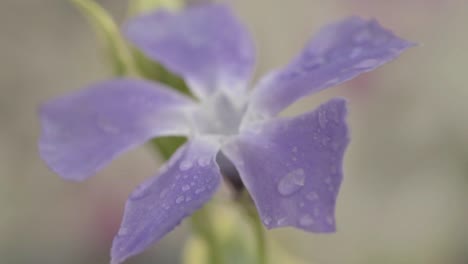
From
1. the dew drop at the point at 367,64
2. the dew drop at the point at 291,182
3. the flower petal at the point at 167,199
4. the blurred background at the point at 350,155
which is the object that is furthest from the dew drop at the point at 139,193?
the blurred background at the point at 350,155

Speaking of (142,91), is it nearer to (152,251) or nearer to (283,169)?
(283,169)

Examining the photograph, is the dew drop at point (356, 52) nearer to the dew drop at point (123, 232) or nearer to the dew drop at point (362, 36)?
the dew drop at point (362, 36)

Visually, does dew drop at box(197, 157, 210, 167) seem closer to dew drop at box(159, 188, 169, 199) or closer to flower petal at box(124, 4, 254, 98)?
dew drop at box(159, 188, 169, 199)

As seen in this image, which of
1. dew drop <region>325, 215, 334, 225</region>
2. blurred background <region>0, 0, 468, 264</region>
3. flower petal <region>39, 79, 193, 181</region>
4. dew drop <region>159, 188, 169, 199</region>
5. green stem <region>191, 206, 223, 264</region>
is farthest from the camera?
blurred background <region>0, 0, 468, 264</region>

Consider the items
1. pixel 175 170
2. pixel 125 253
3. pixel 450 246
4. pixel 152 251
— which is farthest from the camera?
pixel 152 251

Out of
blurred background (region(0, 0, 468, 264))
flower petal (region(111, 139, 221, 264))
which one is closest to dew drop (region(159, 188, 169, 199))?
flower petal (region(111, 139, 221, 264))

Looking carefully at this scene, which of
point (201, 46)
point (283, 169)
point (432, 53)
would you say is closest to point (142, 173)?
point (432, 53)

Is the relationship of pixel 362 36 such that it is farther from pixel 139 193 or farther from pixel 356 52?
pixel 139 193
